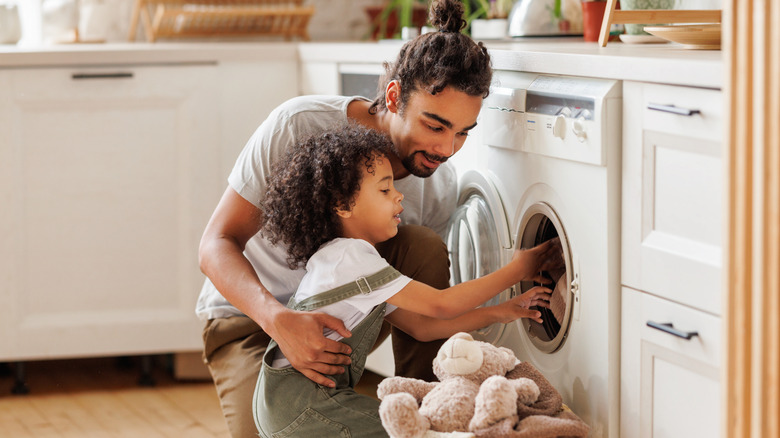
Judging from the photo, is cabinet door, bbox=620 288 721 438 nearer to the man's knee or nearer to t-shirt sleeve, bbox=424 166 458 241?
the man's knee

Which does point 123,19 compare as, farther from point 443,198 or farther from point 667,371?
point 667,371

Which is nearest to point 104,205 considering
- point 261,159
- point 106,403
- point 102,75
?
point 102,75

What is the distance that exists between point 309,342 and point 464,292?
10.6 inches

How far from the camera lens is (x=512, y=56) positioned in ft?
5.32

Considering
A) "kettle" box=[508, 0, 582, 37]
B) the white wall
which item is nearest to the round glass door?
"kettle" box=[508, 0, 582, 37]

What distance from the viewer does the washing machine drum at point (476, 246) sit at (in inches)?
68.0

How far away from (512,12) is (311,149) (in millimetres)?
1078

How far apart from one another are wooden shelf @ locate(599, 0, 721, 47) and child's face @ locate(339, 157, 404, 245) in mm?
516

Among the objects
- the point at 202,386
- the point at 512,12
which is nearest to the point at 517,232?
the point at 512,12

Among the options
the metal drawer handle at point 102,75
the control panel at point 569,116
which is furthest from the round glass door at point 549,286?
the metal drawer handle at point 102,75

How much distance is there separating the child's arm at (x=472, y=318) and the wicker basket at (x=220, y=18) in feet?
4.79

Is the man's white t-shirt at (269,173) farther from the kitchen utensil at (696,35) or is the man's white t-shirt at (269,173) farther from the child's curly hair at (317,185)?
the kitchen utensil at (696,35)

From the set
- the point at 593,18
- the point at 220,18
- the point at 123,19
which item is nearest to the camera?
the point at 593,18

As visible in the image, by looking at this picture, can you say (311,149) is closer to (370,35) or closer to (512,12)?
(512,12)
